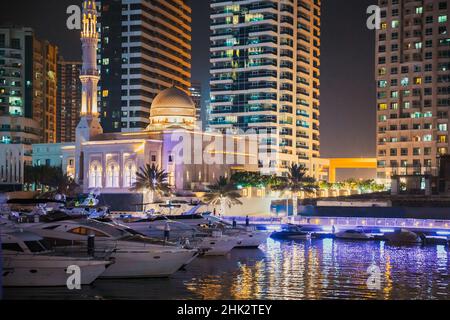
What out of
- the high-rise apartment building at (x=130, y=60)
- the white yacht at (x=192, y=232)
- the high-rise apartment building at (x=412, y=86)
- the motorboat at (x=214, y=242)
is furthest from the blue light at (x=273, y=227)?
the high-rise apartment building at (x=130, y=60)

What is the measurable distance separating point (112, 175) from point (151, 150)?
8743 mm

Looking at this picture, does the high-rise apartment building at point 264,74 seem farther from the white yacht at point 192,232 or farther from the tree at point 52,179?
the white yacht at point 192,232

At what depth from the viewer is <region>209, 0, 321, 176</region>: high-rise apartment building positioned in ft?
545

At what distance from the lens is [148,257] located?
45125 millimetres

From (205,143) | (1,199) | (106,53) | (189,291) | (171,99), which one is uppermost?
(106,53)

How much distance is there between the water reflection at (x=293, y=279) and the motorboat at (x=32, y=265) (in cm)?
71

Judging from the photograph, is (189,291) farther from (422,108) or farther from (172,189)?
(422,108)

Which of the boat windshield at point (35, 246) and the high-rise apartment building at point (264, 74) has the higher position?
the high-rise apartment building at point (264, 74)

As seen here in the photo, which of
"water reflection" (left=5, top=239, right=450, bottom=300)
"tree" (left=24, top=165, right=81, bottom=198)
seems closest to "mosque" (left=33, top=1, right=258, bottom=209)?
"tree" (left=24, top=165, right=81, bottom=198)

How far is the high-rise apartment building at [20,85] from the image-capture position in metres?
173

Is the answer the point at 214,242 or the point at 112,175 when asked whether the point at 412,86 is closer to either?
the point at 112,175

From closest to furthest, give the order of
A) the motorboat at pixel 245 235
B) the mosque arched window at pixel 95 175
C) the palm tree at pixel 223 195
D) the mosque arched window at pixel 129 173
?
1. the motorboat at pixel 245 235
2. the palm tree at pixel 223 195
3. the mosque arched window at pixel 129 173
4. the mosque arched window at pixel 95 175

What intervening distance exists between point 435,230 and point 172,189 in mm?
50320
